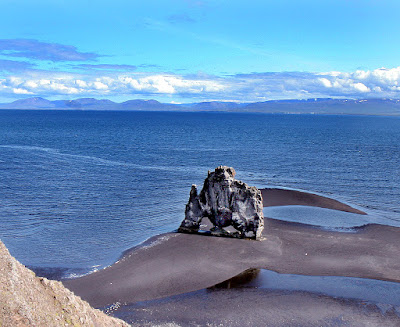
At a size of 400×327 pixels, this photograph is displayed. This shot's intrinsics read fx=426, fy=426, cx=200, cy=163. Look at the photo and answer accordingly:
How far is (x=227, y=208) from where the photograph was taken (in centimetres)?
3856

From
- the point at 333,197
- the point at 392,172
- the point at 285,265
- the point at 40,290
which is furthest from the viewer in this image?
the point at 392,172

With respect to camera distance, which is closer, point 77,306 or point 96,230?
point 77,306

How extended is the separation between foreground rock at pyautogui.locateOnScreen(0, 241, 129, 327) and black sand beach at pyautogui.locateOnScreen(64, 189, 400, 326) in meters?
9.75

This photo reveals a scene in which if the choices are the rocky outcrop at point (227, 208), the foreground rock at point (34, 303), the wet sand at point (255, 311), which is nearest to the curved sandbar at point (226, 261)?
the rocky outcrop at point (227, 208)

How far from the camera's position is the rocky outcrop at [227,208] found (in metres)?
38.0

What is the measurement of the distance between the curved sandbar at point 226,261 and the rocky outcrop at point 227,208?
1.16m

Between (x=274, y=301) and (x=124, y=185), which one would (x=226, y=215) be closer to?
(x=274, y=301)

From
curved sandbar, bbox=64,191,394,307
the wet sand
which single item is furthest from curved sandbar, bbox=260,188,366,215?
the wet sand

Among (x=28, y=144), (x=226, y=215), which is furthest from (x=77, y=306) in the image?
(x=28, y=144)

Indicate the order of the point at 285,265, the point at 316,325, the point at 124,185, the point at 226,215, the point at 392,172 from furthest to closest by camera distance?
the point at 392,172, the point at 124,185, the point at 226,215, the point at 285,265, the point at 316,325

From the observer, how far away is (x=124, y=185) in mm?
60812

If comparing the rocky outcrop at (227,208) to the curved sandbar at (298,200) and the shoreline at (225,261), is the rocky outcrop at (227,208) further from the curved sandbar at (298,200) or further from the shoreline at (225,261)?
the curved sandbar at (298,200)

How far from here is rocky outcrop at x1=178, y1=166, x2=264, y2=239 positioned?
38.0m

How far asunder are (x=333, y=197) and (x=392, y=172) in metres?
24.4
